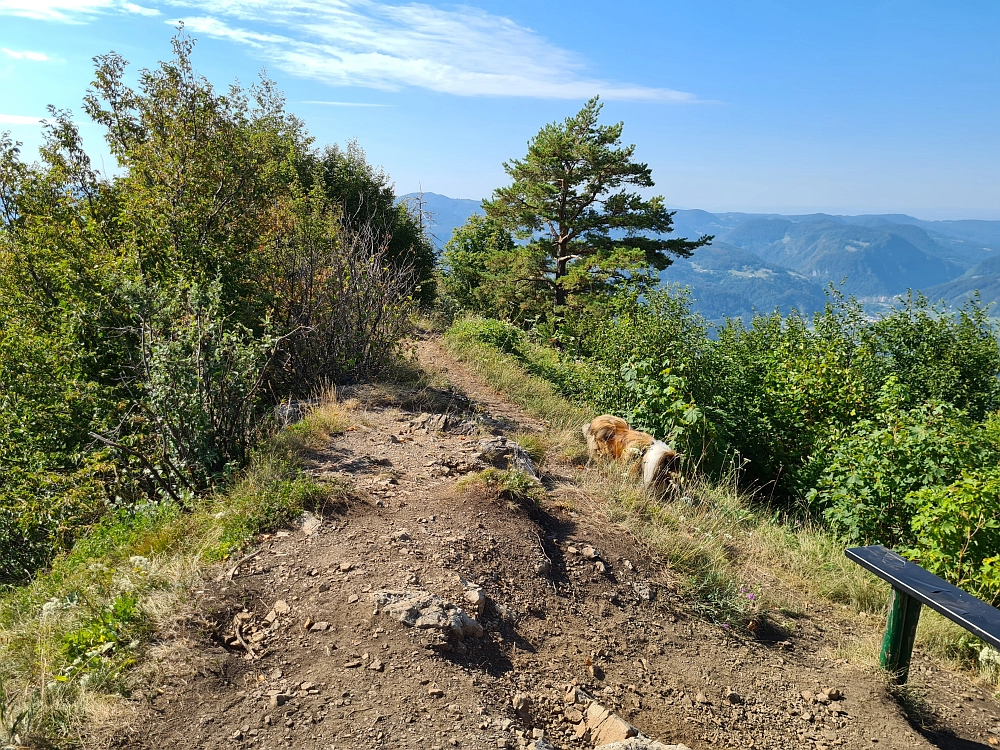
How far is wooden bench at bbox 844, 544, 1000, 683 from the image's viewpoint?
127 inches

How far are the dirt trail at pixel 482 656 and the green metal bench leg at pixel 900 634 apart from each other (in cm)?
17

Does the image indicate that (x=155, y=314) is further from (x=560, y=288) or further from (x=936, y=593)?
(x=560, y=288)

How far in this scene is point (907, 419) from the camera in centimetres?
568

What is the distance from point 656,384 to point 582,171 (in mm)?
14349

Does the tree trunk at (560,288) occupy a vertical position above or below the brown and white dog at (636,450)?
above

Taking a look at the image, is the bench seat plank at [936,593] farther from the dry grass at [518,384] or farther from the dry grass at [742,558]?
the dry grass at [518,384]

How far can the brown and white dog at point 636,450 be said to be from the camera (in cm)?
597

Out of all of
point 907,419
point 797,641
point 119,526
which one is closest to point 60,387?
point 119,526

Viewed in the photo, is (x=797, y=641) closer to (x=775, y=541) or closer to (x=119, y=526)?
(x=775, y=541)

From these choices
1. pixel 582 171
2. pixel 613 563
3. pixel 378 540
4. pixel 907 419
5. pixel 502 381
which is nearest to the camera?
pixel 378 540

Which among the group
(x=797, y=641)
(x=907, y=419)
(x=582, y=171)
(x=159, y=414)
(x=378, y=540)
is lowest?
(x=797, y=641)

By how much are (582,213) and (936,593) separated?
19.1 metres

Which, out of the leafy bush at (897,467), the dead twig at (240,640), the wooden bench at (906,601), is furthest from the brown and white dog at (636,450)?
the dead twig at (240,640)

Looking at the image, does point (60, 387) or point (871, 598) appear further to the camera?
point (60, 387)
